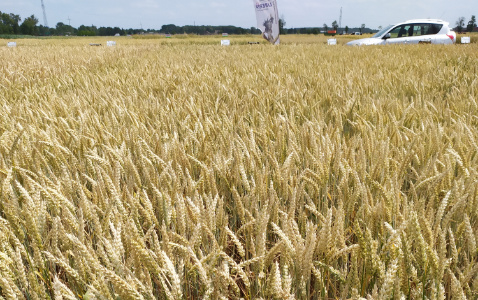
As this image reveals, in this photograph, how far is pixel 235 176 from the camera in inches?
35.9

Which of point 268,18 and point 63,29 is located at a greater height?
point 63,29

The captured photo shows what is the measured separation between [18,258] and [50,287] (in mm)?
167

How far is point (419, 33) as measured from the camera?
1026cm

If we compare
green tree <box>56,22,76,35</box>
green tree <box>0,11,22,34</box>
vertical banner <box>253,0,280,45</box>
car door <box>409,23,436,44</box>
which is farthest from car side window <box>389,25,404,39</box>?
green tree <box>56,22,76,35</box>

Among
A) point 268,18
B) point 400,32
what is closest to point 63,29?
point 268,18

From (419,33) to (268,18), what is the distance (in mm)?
4602

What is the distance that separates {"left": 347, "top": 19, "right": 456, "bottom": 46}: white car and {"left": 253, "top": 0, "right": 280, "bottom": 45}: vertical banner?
285cm

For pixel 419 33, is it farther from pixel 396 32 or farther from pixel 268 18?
pixel 268 18

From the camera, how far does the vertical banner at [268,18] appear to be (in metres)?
10.2

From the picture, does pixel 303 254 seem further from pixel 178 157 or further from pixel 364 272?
pixel 178 157

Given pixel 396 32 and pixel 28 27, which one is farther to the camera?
pixel 28 27

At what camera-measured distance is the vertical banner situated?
10164 mm

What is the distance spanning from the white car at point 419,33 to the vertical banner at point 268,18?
2847 mm

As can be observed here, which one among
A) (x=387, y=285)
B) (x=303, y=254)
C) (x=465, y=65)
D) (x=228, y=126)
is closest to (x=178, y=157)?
(x=228, y=126)
